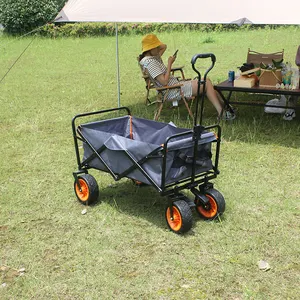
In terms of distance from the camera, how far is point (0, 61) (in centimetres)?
1181

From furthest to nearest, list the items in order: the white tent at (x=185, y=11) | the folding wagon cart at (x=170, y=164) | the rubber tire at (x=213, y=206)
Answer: the white tent at (x=185, y=11) < the rubber tire at (x=213, y=206) < the folding wagon cart at (x=170, y=164)

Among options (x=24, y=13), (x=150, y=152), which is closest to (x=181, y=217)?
(x=150, y=152)

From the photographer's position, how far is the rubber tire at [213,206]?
3076mm

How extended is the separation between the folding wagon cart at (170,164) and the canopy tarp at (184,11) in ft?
5.12

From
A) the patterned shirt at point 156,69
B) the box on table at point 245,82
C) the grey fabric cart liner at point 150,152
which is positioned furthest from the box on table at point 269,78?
the grey fabric cart liner at point 150,152

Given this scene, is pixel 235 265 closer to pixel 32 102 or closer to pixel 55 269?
pixel 55 269

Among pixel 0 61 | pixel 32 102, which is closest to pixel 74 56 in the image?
pixel 0 61

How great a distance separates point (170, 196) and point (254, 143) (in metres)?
2.05

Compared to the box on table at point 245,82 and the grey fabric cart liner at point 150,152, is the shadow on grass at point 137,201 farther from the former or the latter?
the box on table at point 245,82

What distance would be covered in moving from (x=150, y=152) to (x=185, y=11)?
2217mm

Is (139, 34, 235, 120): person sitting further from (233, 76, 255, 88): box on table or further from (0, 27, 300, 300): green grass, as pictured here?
(233, 76, 255, 88): box on table

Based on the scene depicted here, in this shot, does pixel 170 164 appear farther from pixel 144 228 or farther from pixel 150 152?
pixel 144 228

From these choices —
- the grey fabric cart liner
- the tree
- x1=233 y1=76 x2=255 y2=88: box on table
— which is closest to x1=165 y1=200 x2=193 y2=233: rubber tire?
the grey fabric cart liner

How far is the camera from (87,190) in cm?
339
